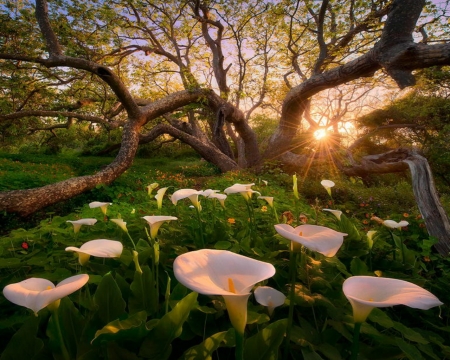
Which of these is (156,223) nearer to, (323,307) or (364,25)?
(323,307)

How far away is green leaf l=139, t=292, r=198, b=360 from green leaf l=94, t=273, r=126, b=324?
157 millimetres

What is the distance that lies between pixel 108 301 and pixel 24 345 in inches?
10.0

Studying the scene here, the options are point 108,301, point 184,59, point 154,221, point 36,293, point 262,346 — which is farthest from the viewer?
point 184,59

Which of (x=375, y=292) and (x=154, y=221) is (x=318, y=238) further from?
(x=154, y=221)

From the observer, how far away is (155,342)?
0.75m

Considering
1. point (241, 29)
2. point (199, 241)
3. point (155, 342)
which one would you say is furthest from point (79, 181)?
point (241, 29)

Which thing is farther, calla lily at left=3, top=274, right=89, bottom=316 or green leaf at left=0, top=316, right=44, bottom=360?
green leaf at left=0, top=316, right=44, bottom=360

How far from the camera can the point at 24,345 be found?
31.0 inches

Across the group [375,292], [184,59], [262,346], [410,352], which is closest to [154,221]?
[262,346]

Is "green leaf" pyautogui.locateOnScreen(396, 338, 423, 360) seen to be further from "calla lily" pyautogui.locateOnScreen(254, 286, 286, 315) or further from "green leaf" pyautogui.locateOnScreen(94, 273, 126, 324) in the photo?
"green leaf" pyautogui.locateOnScreen(94, 273, 126, 324)

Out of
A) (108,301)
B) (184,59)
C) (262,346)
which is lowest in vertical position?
(262,346)

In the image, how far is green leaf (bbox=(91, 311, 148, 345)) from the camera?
0.66 metres

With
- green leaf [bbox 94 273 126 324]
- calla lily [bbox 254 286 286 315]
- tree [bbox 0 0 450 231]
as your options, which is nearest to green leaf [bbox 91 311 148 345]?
green leaf [bbox 94 273 126 324]

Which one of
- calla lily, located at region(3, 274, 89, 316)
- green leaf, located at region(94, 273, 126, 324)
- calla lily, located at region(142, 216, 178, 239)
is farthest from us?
calla lily, located at region(142, 216, 178, 239)
